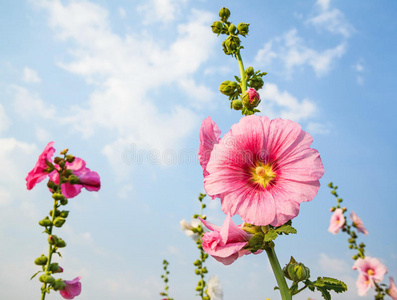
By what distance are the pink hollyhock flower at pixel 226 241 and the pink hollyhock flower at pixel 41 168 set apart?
1547 mm

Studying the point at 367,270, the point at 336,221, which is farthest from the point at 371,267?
the point at 336,221

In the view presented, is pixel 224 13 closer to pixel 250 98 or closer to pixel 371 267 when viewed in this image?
pixel 250 98

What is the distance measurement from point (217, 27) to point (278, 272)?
1.73m

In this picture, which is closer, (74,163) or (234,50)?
(234,50)

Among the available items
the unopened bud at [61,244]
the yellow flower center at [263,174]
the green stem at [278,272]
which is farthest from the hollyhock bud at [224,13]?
the unopened bud at [61,244]

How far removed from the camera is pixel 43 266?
2.24m

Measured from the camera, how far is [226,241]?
1.55 m

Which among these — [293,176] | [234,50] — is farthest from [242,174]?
[234,50]

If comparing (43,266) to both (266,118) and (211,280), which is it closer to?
(266,118)

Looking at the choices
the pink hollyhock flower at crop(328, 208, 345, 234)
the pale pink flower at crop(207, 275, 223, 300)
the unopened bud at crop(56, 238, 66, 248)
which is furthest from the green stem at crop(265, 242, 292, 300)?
the pink hollyhock flower at crop(328, 208, 345, 234)

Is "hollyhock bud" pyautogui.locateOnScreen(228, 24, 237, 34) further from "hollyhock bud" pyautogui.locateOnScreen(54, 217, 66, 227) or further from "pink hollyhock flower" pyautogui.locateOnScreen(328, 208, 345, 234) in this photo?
"pink hollyhock flower" pyautogui.locateOnScreen(328, 208, 345, 234)

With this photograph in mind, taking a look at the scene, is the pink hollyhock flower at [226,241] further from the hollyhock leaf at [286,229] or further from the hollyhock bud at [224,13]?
the hollyhock bud at [224,13]

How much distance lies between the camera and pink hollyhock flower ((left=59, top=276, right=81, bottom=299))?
7.84ft

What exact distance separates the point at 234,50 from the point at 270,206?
1215 mm
